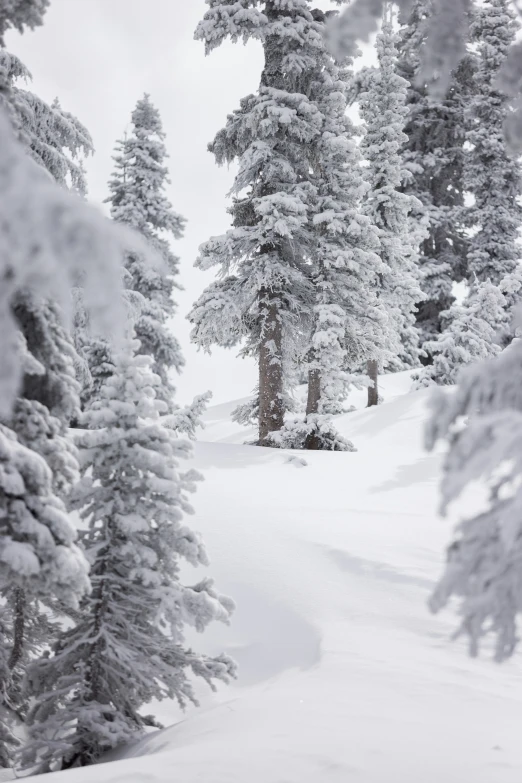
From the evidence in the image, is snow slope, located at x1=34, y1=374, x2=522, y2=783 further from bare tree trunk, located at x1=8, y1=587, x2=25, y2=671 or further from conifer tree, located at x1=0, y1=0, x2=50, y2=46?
conifer tree, located at x1=0, y1=0, x2=50, y2=46

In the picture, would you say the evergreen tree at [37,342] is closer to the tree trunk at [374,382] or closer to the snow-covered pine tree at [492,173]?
the tree trunk at [374,382]

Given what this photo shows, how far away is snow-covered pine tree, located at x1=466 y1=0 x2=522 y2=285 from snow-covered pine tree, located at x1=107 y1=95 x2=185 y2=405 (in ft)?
46.8

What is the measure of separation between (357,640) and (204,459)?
6831mm

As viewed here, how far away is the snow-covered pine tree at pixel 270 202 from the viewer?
1429 centimetres

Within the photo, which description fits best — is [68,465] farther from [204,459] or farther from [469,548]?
[204,459]

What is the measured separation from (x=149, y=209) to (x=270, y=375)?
994cm

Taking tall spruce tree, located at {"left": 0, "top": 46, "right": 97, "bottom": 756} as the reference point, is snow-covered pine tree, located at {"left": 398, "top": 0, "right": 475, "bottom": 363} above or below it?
above

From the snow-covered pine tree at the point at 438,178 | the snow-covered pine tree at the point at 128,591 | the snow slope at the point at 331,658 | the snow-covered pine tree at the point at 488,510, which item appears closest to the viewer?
the snow-covered pine tree at the point at 488,510

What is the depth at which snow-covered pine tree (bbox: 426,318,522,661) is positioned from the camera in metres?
2.11

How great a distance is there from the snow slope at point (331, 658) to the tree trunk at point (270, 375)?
2.98 meters

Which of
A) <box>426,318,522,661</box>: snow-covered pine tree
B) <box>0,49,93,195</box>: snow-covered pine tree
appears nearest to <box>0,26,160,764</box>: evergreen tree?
<box>426,318,522,661</box>: snow-covered pine tree

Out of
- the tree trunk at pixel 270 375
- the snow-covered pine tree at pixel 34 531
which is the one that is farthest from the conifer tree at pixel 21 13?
the tree trunk at pixel 270 375

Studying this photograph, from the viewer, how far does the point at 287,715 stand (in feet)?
15.0

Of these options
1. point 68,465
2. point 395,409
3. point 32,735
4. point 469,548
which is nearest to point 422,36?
point 469,548
